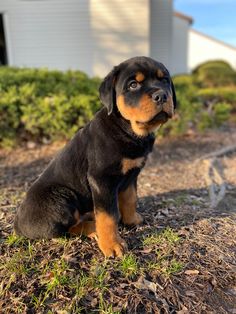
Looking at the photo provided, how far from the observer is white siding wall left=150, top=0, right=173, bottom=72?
52.1 ft

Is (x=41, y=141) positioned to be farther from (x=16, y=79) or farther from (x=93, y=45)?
(x=93, y=45)

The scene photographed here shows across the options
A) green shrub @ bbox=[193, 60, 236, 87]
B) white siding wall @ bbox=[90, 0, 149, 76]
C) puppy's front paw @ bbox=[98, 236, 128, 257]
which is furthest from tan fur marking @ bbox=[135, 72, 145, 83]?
green shrub @ bbox=[193, 60, 236, 87]

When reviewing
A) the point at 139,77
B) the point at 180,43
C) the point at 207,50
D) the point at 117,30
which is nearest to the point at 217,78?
the point at 117,30

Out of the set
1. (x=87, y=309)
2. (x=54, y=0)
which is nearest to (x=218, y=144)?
(x=87, y=309)

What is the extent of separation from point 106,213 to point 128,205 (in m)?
0.66

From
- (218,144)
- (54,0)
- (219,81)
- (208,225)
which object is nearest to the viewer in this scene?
(208,225)

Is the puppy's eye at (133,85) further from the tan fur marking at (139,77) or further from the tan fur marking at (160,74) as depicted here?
the tan fur marking at (160,74)

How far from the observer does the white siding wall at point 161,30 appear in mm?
15867

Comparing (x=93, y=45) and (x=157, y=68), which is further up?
(x=157, y=68)

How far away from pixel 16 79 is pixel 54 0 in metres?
8.53

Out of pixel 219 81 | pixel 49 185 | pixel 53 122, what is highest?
pixel 49 185

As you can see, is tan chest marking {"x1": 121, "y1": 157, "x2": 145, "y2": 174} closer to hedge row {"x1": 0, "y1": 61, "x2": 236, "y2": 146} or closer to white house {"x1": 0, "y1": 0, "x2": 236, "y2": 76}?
hedge row {"x1": 0, "y1": 61, "x2": 236, "y2": 146}

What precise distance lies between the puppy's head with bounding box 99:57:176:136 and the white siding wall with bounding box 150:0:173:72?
13.3m

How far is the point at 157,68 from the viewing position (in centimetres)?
302
